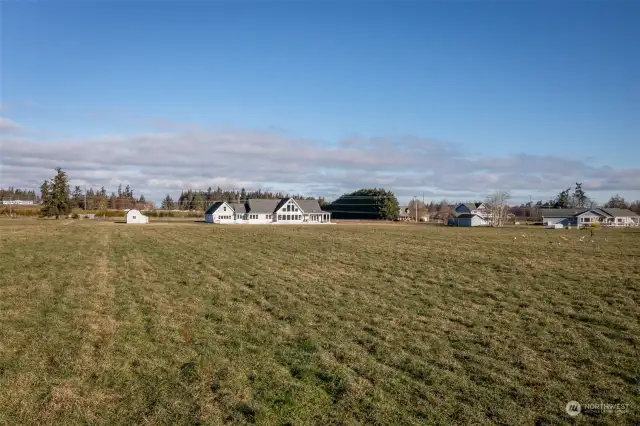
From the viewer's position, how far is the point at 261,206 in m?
104

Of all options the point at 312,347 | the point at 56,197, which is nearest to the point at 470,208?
the point at 56,197

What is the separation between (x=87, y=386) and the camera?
7.23 meters

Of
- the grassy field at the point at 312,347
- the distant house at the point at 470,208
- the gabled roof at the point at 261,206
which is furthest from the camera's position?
the distant house at the point at 470,208

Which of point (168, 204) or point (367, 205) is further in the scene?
point (168, 204)

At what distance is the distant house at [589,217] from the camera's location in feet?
356

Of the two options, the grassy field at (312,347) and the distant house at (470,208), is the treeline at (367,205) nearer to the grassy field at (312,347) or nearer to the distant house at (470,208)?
the distant house at (470,208)

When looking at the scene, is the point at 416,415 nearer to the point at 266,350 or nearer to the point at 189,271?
the point at 266,350

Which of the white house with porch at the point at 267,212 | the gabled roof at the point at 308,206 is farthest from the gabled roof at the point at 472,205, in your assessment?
the gabled roof at the point at 308,206

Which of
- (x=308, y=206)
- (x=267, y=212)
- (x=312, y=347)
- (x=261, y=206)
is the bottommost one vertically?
(x=312, y=347)

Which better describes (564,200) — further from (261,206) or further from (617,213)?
(261,206)

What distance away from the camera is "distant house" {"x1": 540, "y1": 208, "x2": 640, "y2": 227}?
108438 millimetres

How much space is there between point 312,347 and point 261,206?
96.0 m

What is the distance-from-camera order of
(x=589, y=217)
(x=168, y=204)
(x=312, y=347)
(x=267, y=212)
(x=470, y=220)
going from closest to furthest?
(x=312, y=347) → (x=267, y=212) → (x=470, y=220) → (x=589, y=217) → (x=168, y=204)

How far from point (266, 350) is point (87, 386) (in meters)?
3.21
